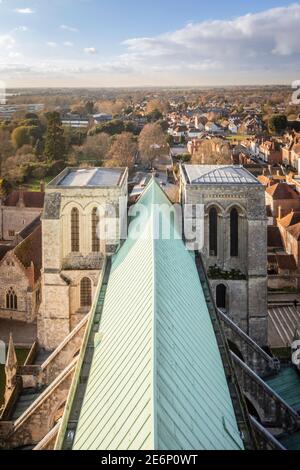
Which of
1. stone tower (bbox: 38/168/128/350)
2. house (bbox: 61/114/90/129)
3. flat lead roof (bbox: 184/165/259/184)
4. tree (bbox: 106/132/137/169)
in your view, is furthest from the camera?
house (bbox: 61/114/90/129)

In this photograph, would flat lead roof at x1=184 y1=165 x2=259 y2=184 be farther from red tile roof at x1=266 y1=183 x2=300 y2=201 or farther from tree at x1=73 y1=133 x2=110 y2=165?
tree at x1=73 y1=133 x2=110 y2=165

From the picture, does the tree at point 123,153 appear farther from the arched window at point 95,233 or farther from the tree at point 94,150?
the arched window at point 95,233

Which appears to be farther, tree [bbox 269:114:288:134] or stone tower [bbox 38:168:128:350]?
tree [bbox 269:114:288:134]

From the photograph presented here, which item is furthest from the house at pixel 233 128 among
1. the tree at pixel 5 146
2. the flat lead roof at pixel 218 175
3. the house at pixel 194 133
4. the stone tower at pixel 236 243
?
the stone tower at pixel 236 243

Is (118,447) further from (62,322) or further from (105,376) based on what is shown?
(62,322)

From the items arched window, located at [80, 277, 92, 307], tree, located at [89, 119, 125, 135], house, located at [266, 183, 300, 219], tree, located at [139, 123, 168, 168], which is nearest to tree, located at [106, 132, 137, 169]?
tree, located at [139, 123, 168, 168]

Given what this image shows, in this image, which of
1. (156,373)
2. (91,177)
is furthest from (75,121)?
(156,373)

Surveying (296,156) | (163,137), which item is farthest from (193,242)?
(163,137)
